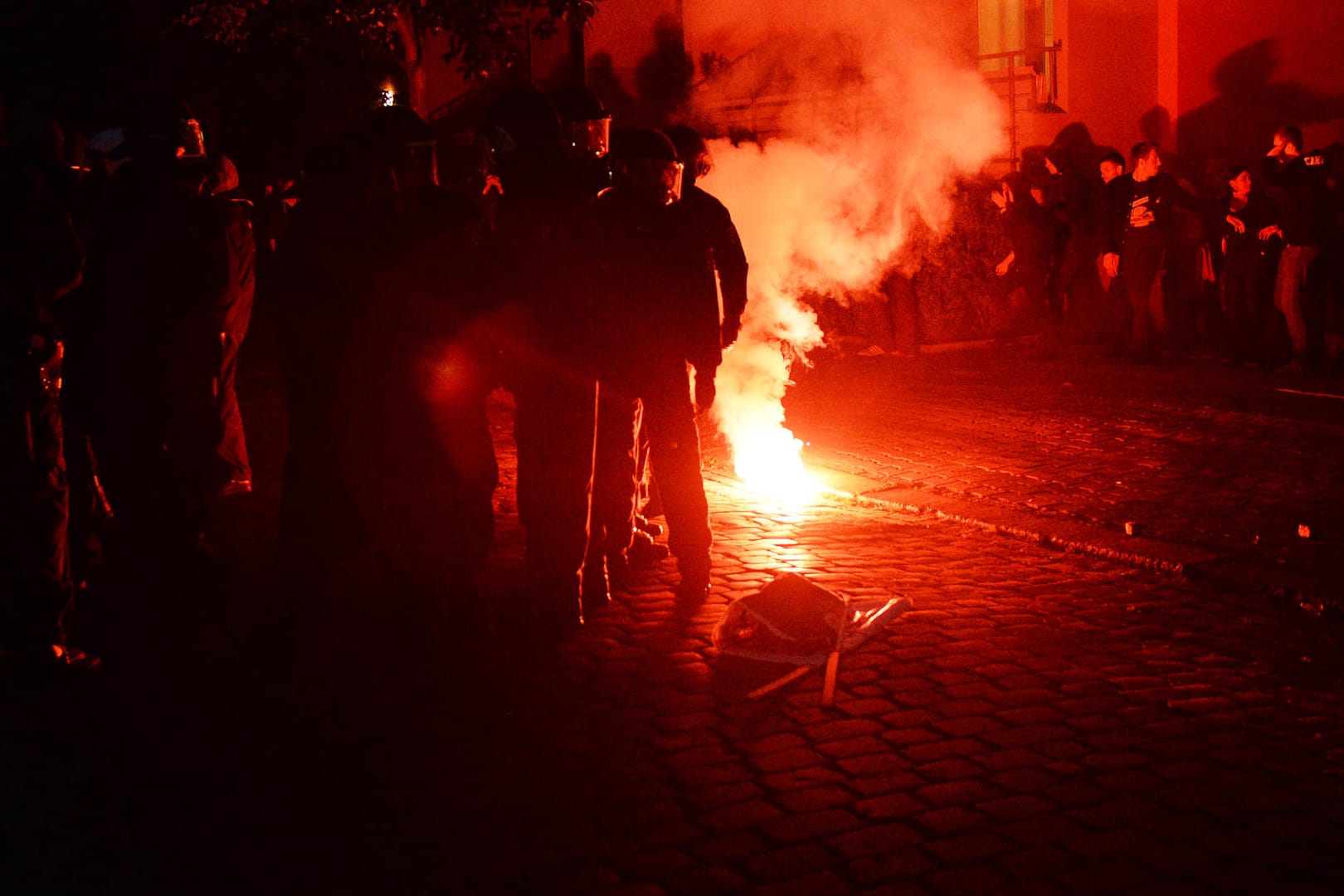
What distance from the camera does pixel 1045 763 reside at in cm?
469

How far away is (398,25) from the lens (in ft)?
50.9

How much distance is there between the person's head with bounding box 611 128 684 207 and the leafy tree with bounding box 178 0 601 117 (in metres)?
A: 8.52

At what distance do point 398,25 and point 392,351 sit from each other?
11.0 meters

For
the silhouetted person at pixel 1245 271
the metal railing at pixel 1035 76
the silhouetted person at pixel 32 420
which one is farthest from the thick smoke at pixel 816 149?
the silhouetted person at pixel 32 420

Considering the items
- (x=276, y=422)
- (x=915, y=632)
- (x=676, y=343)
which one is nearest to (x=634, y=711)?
(x=915, y=632)

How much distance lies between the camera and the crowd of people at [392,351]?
552 centimetres

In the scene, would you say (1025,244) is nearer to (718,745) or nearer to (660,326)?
(660,326)

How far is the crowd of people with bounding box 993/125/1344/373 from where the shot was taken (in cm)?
1255

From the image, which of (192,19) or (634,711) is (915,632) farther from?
(192,19)

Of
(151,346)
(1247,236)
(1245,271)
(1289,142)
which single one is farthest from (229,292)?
(1245,271)

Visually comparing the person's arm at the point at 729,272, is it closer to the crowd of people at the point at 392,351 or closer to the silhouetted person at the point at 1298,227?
the crowd of people at the point at 392,351

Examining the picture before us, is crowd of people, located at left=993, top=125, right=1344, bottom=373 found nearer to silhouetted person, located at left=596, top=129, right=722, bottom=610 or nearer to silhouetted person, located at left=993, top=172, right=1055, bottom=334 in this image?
silhouetted person, located at left=993, top=172, right=1055, bottom=334

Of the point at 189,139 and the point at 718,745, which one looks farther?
the point at 189,139

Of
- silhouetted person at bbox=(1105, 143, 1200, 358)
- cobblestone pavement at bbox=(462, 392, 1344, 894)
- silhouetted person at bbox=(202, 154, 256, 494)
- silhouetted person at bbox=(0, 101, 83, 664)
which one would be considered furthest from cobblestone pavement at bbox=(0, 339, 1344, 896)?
silhouetted person at bbox=(1105, 143, 1200, 358)
